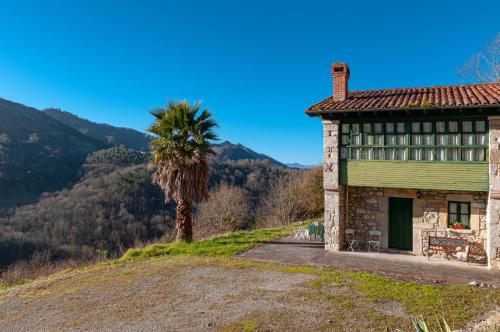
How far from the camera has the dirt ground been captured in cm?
754

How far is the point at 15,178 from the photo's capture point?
51906 mm

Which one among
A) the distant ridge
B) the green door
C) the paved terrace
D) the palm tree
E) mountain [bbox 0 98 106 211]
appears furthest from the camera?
the distant ridge

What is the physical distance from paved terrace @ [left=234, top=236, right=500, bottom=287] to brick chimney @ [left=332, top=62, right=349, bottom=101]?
625cm

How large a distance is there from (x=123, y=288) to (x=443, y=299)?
8.74m

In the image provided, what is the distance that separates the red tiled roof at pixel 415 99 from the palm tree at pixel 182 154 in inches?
221

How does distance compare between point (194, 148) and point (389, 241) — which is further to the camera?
point (194, 148)

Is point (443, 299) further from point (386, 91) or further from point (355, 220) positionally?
point (386, 91)

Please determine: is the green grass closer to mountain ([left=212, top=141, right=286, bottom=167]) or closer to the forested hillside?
the forested hillside

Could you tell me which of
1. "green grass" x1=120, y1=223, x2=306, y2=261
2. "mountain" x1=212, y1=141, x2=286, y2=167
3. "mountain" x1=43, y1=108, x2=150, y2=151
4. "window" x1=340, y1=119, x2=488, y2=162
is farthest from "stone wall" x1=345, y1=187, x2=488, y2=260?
"mountain" x1=212, y1=141, x2=286, y2=167

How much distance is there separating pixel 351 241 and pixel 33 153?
62.0 m

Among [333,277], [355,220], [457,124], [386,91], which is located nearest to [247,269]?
[333,277]

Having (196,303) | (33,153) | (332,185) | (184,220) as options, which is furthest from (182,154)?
(33,153)

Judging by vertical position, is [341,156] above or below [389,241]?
above

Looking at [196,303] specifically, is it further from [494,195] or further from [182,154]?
[494,195]
